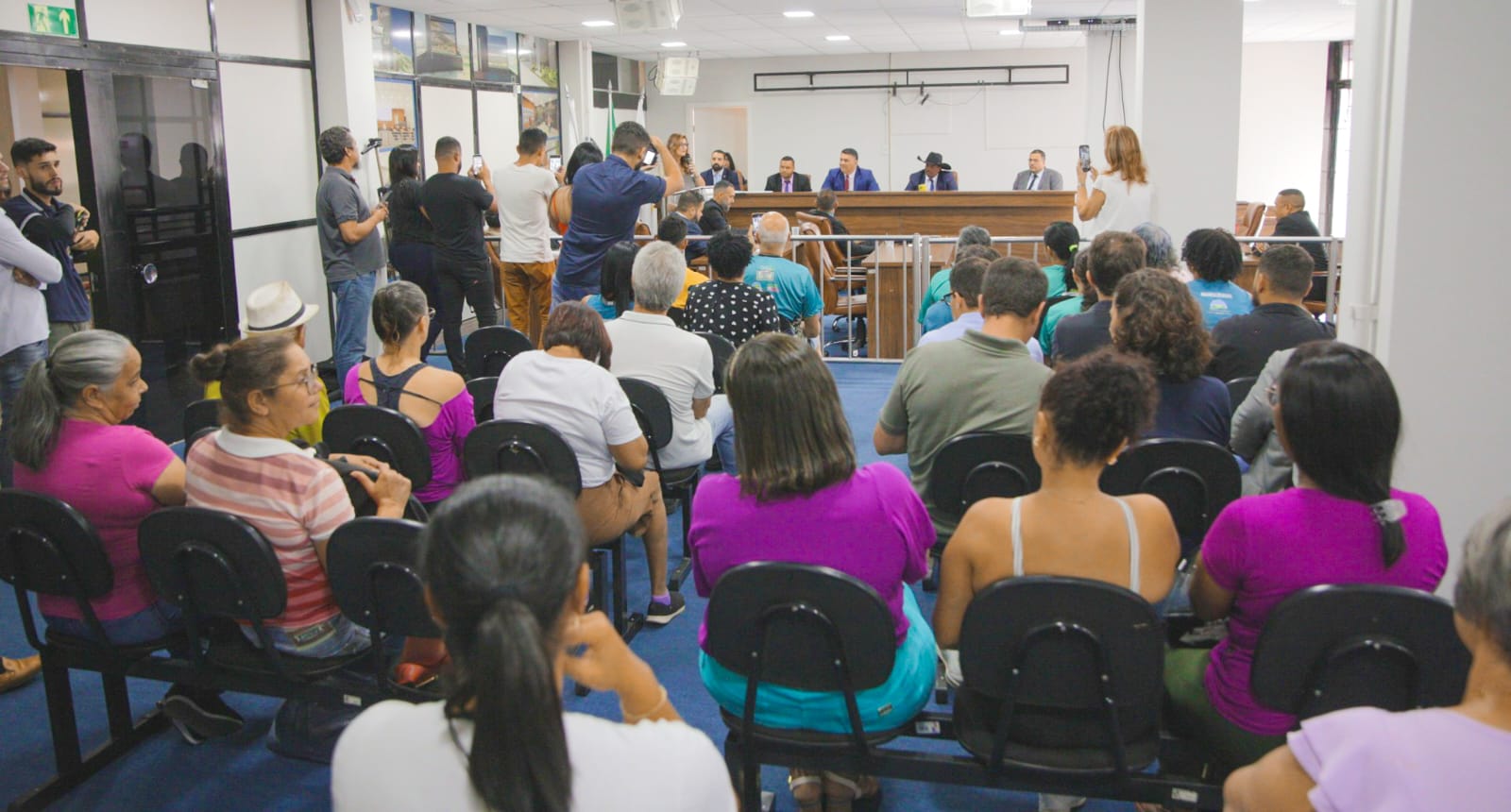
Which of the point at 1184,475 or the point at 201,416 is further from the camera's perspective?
the point at 201,416

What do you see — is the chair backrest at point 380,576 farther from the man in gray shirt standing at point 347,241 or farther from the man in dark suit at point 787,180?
the man in dark suit at point 787,180

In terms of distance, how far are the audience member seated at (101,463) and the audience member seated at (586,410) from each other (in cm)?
96

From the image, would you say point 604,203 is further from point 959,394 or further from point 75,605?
point 75,605

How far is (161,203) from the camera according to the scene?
6.17 m

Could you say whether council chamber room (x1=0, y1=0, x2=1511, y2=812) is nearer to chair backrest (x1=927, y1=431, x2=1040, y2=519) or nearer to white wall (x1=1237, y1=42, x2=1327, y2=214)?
chair backrest (x1=927, y1=431, x2=1040, y2=519)

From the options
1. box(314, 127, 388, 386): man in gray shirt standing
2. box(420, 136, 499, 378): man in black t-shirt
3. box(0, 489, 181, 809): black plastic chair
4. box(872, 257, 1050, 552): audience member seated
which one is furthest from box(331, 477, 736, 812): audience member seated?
box(314, 127, 388, 386): man in gray shirt standing

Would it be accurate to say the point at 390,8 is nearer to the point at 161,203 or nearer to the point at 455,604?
the point at 161,203

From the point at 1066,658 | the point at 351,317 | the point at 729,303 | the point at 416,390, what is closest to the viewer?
the point at 1066,658

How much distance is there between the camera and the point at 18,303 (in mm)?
4395

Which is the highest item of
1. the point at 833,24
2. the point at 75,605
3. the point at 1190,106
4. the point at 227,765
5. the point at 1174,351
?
the point at 833,24

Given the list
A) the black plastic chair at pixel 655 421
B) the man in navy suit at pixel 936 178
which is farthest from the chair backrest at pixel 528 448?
the man in navy suit at pixel 936 178

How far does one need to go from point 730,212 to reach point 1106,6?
410 centimetres

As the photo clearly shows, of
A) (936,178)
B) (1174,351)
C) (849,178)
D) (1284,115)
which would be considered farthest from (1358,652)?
(1284,115)

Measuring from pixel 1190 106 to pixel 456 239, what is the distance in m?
4.71
